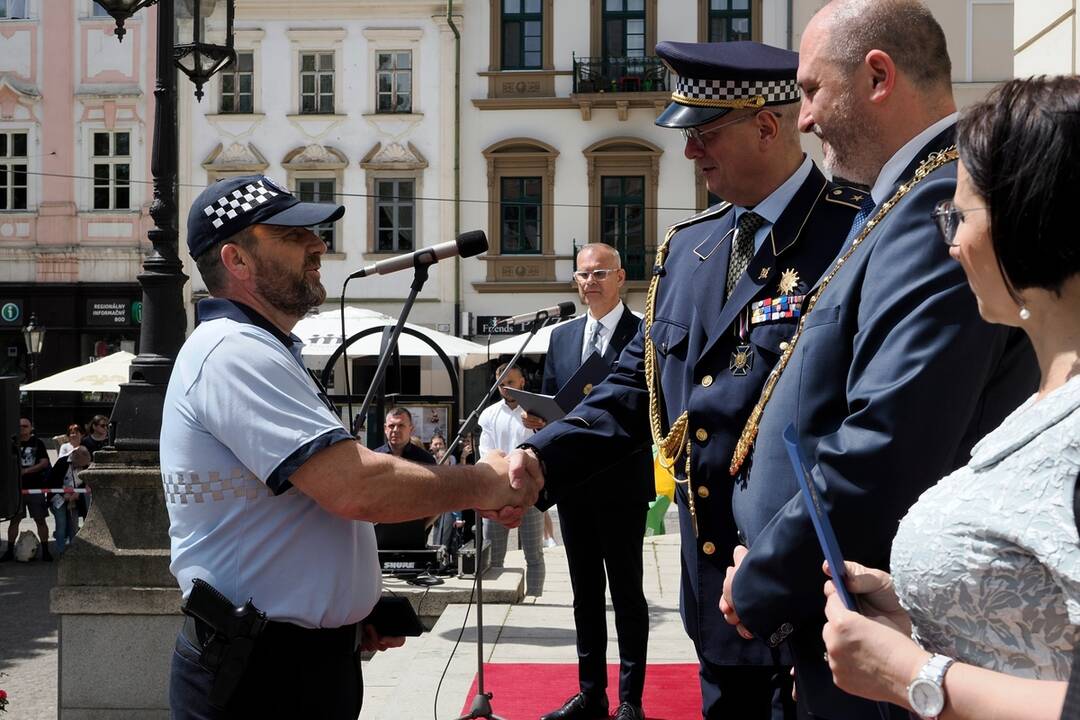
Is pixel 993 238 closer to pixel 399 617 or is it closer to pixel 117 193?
pixel 399 617

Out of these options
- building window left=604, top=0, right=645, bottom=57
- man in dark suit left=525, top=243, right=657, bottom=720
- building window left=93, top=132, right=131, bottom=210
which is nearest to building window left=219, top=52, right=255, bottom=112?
building window left=93, top=132, right=131, bottom=210

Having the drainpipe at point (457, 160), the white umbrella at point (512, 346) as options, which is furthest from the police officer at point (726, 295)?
the drainpipe at point (457, 160)

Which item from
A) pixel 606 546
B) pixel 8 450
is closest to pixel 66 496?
pixel 606 546

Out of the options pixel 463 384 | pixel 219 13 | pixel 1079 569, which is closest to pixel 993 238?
pixel 1079 569

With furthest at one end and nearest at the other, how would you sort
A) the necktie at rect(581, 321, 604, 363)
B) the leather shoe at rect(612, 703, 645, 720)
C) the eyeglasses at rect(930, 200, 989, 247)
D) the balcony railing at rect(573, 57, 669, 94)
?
the balcony railing at rect(573, 57, 669, 94), the necktie at rect(581, 321, 604, 363), the leather shoe at rect(612, 703, 645, 720), the eyeglasses at rect(930, 200, 989, 247)

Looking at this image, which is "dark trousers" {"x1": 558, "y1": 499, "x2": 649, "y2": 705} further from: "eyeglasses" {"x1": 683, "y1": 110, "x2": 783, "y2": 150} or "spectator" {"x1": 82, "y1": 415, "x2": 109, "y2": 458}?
"spectator" {"x1": 82, "y1": 415, "x2": 109, "y2": 458}

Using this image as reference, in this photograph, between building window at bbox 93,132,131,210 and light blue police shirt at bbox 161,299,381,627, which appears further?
building window at bbox 93,132,131,210

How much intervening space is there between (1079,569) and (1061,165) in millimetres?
507

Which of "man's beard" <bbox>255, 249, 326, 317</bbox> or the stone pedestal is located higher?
"man's beard" <bbox>255, 249, 326, 317</bbox>

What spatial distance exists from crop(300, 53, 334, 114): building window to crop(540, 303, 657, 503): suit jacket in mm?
24020

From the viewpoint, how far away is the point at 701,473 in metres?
2.94

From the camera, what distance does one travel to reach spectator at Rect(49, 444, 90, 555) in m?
14.6

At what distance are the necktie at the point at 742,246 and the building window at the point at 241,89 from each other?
93.0 feet

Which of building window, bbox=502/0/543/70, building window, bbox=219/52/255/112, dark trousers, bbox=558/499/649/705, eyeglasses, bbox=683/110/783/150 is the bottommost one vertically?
dark trousers, bbox=558/499/649/705
